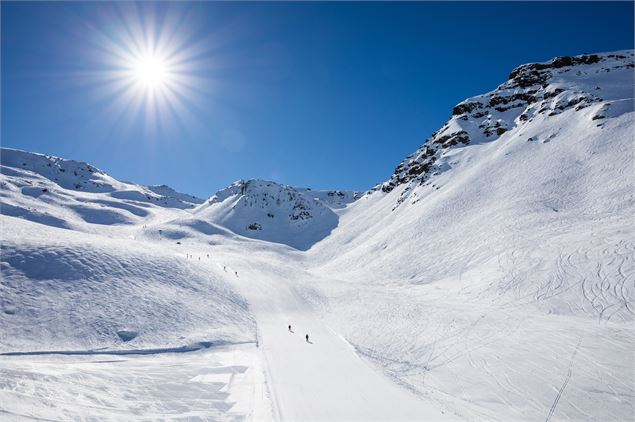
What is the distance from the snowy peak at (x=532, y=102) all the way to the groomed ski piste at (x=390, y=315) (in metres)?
2.46

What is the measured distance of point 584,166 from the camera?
4772cm

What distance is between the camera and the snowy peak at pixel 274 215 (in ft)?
326

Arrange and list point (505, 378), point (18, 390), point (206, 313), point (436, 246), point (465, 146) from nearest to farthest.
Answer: point (18, 390) → point (505, 378) → point (206, 313) → point (436, 246) → point (465, 146)

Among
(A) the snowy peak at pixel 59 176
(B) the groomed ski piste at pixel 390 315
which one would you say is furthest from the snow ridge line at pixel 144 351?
(A) the snowy peak at pixel 59 176

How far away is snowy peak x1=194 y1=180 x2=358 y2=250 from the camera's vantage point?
326ft

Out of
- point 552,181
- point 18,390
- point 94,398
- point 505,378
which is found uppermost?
point 552,181

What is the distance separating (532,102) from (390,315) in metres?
88.6

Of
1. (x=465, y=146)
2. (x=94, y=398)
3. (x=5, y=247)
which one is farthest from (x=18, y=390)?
(x=465, y=146)

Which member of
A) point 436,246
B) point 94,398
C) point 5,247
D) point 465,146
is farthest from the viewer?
point 465,146

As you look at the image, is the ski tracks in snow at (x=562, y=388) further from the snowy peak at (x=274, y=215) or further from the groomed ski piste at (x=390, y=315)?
the snowy peak at (x=274, y=215)

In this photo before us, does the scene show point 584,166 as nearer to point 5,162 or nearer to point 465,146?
point 465,146

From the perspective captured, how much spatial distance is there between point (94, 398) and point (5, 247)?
77.9ft

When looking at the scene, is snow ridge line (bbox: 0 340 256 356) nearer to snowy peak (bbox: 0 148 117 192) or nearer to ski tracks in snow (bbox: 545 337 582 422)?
ski tracks in snow (bbox: 545 337 582 422)

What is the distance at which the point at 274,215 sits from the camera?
111625 millimetres
